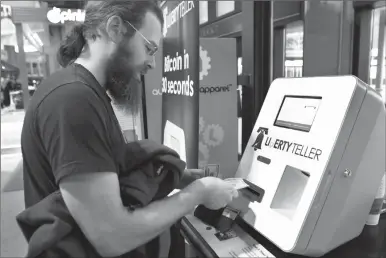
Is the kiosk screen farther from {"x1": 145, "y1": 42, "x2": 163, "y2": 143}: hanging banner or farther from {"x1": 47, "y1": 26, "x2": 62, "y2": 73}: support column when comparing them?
{"x1": 47, "y1": 26, "x2": 62, "y2": 73}: support column

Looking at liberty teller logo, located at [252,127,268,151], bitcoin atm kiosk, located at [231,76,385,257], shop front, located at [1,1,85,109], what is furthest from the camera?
shop front, located at [1,1,85,109]

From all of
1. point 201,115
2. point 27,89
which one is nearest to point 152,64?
point 201,115

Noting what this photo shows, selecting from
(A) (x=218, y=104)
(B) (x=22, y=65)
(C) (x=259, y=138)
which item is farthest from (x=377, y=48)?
(B) (x=22, y=65)

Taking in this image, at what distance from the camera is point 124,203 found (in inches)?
31.5

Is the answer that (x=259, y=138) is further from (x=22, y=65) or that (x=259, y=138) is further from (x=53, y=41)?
(x=22, y=65)

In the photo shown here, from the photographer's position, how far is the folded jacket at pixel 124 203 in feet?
2.47

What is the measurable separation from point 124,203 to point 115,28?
0.50 meters

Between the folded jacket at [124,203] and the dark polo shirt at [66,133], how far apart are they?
46mm

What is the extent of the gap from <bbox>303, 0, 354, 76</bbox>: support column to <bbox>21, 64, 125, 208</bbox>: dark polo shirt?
2.43m

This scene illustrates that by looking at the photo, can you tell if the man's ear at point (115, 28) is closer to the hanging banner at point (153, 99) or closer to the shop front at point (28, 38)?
the hanging banner at point (153, 99)

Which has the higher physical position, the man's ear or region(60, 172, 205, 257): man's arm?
the man's ear

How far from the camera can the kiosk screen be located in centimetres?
96

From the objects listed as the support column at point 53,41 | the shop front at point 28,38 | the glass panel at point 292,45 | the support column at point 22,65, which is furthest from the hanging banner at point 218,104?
the support column at point 22,65

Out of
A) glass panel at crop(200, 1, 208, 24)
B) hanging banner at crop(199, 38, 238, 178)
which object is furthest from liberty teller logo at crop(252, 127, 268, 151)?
glass panel at crop(200, 1, 208, 24)
